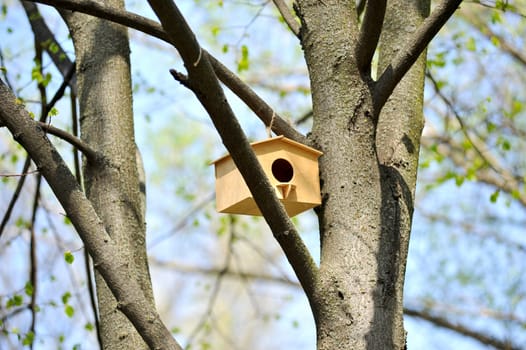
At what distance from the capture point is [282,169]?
2850 millimetres

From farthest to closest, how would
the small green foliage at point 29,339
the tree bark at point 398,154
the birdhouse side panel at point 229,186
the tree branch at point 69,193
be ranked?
the small green foliage at point 29,339 < the birdhouse side panel at point 229,186 < the tree bark at point 398,154 < the tree branch at point 69,193

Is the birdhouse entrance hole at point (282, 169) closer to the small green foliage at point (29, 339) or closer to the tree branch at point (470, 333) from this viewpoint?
the small green foliage at point (29, 339)

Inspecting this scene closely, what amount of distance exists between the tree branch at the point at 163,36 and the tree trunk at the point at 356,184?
5.2 inches

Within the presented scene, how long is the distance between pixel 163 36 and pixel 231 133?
52 cm

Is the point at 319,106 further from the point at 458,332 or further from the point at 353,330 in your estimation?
the point at 458,332

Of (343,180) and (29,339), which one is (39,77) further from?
(343,180)

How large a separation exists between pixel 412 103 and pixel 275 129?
47cm

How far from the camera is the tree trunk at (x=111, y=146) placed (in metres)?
2.42

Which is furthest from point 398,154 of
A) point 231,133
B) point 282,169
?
point 231,133

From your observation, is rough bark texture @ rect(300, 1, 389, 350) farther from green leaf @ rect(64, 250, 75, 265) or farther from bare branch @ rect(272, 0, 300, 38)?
green leaf @ rect(64, 250, 75, 265)

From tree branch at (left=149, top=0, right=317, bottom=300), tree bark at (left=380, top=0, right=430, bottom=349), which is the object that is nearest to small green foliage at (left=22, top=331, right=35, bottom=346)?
tree branch at (left=149, top=0, right=317, bottom=300)

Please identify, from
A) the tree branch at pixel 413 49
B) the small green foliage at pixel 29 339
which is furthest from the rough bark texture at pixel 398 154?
the small green foliage at pixel 29 339

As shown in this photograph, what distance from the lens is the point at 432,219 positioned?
8.41 meters

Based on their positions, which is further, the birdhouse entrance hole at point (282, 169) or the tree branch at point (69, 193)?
the birdhouse entrance hole at point (282, 169)
